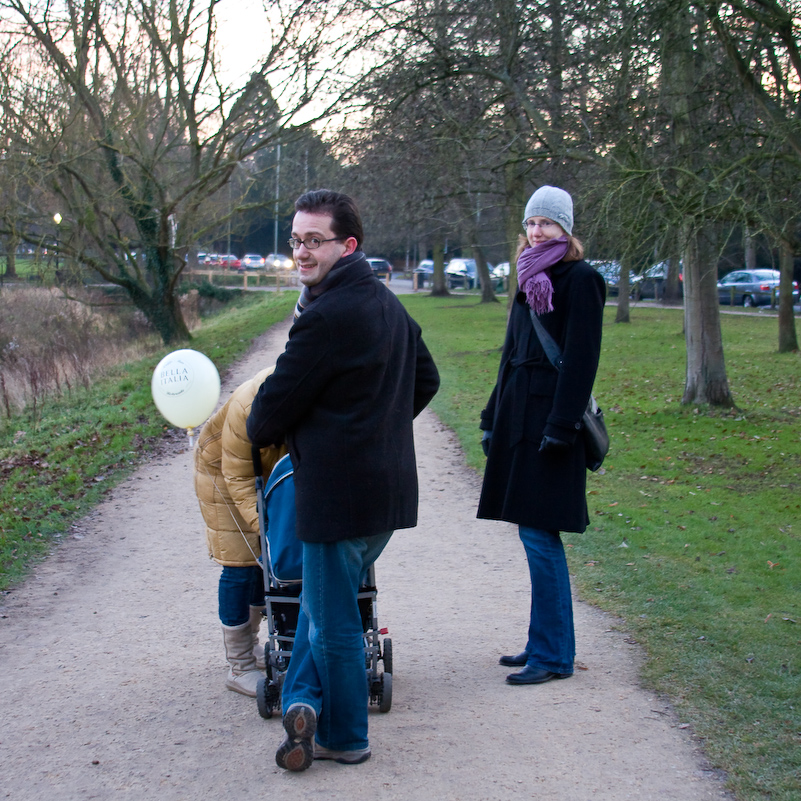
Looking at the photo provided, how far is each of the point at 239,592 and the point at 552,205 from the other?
6.88 feet

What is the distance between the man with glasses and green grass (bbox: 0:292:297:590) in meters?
3.14

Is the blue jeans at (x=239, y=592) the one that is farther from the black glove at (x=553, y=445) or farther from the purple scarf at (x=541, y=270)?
the purple scarf at (x=541, y=270)

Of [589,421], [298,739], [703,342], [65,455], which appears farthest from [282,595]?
[703,342]

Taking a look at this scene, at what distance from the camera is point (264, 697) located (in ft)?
11.3

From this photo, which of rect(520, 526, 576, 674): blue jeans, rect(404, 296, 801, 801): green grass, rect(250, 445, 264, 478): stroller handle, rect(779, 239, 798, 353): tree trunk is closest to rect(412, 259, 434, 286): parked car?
rect(779, 239, 798, 353): tree trunk

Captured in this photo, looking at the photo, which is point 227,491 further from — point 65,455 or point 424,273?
point 424,273

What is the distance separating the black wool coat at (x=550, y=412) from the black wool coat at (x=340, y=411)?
3.23ft

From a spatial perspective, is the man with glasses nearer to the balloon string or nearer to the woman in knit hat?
the balloon string

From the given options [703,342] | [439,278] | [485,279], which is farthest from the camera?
[439,278]

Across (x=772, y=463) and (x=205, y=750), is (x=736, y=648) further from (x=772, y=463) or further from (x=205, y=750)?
(x=772, y=463)

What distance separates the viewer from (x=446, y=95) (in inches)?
453

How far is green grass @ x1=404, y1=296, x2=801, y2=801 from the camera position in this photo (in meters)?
3.48

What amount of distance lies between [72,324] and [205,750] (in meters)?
19.2

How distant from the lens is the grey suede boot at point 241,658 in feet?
12.3
